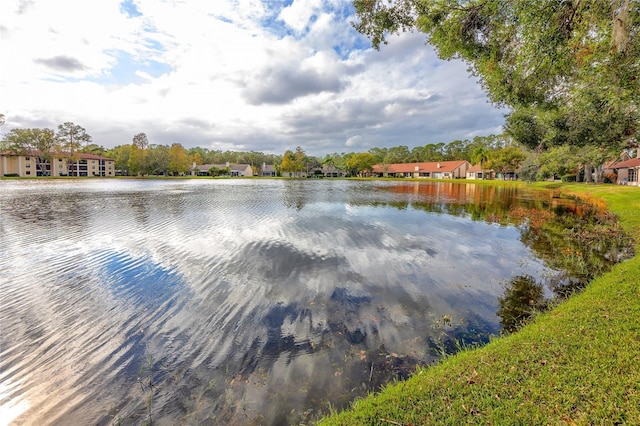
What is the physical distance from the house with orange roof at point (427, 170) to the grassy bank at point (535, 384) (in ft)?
319

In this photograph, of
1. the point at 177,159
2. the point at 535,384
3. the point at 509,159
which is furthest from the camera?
the point at 177,159

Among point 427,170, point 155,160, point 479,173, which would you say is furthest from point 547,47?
point 155,160

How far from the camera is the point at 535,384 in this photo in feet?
11.2

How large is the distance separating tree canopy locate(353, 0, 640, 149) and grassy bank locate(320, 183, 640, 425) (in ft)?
20.9

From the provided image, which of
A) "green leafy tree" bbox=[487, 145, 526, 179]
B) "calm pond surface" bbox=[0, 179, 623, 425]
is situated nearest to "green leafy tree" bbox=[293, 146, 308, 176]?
"green leafy tree" bbox=[487, 145, 526, 179]

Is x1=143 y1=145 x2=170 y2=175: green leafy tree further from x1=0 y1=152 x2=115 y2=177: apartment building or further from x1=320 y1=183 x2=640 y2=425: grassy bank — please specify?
x1=320 y1=183 x2=640 y2=425: grassy bank

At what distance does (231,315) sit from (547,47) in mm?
9800

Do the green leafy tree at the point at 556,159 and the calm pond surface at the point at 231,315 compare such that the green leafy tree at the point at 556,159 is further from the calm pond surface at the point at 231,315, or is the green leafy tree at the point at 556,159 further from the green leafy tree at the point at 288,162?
the green leafy tree at the point at 288,162

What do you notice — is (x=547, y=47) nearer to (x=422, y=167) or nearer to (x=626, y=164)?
(x=626, y=164)

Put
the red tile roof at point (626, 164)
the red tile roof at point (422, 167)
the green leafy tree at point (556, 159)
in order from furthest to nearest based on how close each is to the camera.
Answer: the red tile roof at point (422, 167)
the red tile roof at point (626, 164)
the green leafy tree at point (556, 159)

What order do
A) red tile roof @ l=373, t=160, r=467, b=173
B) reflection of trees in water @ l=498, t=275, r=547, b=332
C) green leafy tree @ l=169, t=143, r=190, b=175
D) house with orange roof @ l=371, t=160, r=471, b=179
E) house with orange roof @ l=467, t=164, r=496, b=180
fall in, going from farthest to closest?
green leafy tree @ l=169, t=143, r=190, b=175
red tile roof @ l=373, t=160, r=467, b=173
house with orange roof @ l=371, t=160, r=471, b=179
house with orange roof @ l=467, t=164, r=496, b=180
reflection of trees in water @ l=498, t=275, r=547, b=332

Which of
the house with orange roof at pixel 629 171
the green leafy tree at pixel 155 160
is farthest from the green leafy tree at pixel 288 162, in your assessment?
the house with orange roof at pixel 629 171

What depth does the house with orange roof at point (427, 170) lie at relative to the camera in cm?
9362

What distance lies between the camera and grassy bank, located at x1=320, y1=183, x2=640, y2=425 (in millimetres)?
3021
